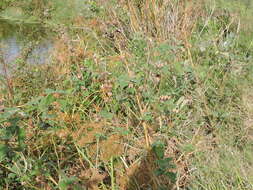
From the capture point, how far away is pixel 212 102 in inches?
105

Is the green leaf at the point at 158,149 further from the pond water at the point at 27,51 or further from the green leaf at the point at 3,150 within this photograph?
the pond water at the point at 27,51

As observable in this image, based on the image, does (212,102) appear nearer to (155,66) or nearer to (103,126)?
(155,66)

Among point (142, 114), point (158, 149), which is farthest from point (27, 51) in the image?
point (158, 149)

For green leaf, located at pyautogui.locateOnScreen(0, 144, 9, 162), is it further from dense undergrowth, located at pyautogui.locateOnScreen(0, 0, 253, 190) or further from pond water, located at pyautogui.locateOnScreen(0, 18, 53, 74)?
pond water, located at pyautogui.locateOnScreen(0, 18, 53, 74)

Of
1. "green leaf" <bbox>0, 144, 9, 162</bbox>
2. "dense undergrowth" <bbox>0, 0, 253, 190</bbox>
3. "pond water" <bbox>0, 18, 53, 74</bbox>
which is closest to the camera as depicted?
"green leaf" <bbox>0, 144, 9, 162</bbox>

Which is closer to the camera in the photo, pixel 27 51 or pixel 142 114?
pixel 142 114

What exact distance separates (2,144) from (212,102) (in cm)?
151

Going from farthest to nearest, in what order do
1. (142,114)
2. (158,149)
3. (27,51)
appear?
1. (27,51)
2. (142,114)
3. (158,149)

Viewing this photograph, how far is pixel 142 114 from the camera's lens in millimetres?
2281

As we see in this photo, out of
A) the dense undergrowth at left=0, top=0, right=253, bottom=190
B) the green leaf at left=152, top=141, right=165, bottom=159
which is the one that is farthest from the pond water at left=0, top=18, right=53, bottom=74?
the green leaf at left=152, top=141, right=165, bottom=159

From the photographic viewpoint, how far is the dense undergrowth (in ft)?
6.49

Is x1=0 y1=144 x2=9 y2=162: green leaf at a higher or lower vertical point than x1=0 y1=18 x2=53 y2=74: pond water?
higher

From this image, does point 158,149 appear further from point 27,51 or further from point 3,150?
point 27,51

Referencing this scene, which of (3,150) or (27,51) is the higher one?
(3,150)
